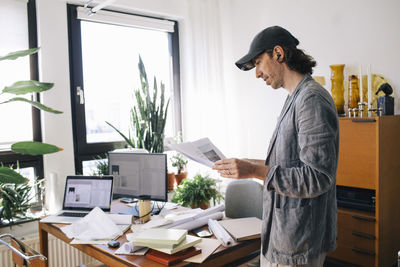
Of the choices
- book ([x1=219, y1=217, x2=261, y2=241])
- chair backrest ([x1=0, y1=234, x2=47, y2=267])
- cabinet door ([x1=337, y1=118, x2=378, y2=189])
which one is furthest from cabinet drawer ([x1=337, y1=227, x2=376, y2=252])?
chair backrest ([x1=0, y1=234, x2=47, y2=267])

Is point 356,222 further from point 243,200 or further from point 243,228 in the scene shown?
point 243,228

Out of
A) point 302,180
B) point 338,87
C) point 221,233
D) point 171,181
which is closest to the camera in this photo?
point 302,180

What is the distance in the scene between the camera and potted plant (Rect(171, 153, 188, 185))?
4.21 metres

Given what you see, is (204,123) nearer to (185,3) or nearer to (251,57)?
(185,3)

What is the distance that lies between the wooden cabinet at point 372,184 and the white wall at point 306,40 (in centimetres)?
53

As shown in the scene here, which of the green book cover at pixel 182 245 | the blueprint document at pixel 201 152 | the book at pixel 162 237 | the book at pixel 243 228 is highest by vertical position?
the blueprint document at pixel 201 152

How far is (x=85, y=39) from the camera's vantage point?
3863 millimetres

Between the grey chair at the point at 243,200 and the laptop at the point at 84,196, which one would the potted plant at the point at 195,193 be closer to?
the grey chair at the point at 243,200

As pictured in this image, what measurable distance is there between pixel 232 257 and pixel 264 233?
40 cm

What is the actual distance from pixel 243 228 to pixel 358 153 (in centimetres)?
149

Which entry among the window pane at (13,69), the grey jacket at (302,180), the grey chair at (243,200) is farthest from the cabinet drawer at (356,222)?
the window pane at (13,69)

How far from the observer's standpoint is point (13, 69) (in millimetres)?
3375

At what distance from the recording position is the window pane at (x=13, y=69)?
3314mm

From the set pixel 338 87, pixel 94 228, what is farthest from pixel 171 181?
pixel 338 87
